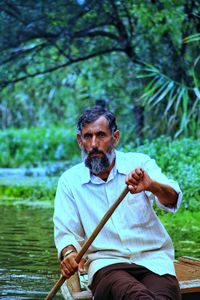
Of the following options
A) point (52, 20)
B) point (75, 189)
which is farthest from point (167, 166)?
point (75, 189)

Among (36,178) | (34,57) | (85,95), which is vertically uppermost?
(34,57)

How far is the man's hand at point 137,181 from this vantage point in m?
4.50

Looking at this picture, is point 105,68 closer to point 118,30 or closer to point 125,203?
point 118,30

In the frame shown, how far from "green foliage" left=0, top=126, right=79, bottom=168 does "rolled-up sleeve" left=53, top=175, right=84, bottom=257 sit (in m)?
17.6

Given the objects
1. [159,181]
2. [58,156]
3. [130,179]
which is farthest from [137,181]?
[58,156]

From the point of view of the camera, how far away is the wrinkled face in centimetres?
489

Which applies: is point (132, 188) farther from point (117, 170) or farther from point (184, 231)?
point (184, 231)

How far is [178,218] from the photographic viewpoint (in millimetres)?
11234

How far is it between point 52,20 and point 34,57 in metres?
2.12

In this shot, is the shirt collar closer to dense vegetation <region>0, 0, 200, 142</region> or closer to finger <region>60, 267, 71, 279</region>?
finger <region>60, 267, 71, 279</region>

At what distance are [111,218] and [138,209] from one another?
167 mm

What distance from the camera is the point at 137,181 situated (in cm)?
450

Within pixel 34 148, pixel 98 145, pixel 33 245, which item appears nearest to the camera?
pixel 98 145

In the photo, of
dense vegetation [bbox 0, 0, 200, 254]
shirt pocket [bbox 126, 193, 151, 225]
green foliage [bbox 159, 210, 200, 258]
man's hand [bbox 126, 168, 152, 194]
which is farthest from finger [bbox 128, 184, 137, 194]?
dense vegetation [bbox 0, 0, 200, 254]
